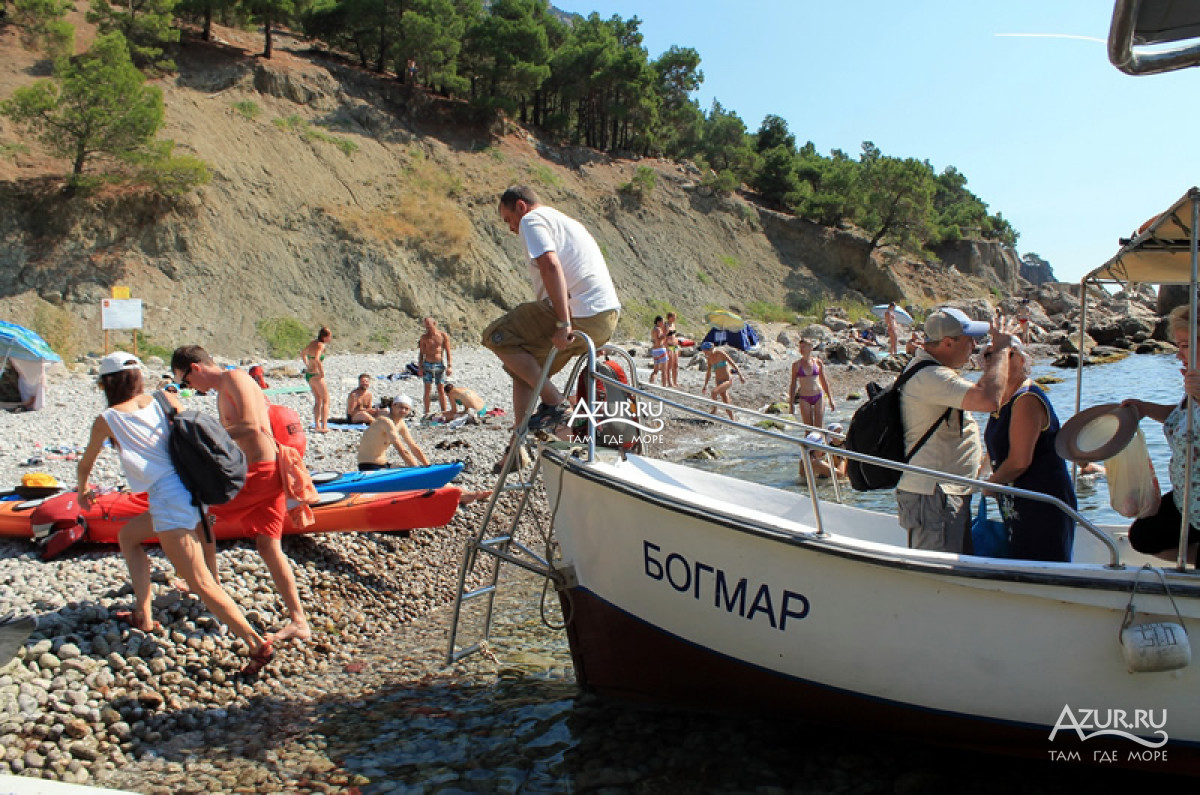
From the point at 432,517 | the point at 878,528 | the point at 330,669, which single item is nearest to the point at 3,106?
the point at 432,517

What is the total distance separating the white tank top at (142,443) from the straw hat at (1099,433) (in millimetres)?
4788

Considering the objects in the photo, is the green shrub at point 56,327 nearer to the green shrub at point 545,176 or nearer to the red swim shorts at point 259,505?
the red swim shorts at point 259,505

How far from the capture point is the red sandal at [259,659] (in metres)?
5.30

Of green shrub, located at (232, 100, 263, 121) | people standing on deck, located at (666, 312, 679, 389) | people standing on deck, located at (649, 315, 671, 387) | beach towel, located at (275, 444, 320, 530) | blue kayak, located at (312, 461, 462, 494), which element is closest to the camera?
beach towel, located at (275, 444, 320, 530)

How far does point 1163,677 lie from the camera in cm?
358

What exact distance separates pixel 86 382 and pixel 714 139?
172 feet

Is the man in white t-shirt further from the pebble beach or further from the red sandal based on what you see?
the red sandal

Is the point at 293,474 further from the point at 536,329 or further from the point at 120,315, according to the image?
the point at 120,315

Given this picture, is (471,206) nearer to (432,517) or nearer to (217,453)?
(432,517)

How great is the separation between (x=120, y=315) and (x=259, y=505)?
1682cm

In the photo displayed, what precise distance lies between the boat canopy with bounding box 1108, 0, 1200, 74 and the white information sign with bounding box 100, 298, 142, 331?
2070 cm

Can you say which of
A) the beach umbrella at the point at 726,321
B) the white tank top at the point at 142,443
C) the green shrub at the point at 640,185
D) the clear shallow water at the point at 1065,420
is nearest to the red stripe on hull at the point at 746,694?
the clear shallow water at the point at 1065,420

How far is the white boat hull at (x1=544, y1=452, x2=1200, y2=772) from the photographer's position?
3.65 m

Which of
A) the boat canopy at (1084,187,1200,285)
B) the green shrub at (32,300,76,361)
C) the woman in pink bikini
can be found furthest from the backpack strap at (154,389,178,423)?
the green shrub at (32,300,76,361)
